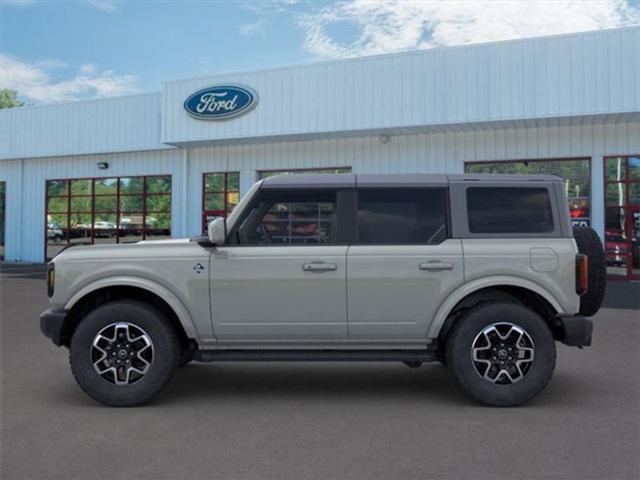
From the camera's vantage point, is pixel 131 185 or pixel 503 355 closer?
pixel 503 355

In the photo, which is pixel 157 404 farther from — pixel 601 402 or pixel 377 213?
pixel 601 402

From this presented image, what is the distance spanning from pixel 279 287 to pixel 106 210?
Answer: 2003 centimetres

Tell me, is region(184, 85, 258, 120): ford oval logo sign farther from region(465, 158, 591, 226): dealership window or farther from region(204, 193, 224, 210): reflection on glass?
region(465, 158, 591, 226): dealership window

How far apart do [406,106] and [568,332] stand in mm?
12507

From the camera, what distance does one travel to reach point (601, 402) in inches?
199

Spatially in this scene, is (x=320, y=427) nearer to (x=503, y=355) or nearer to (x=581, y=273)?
(x=503, y=355)

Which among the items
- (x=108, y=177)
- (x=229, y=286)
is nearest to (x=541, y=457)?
(x=229, y=286)

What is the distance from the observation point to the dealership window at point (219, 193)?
20406mm

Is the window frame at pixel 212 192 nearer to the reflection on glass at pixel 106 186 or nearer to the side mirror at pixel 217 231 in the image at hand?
the reflection on glass at pixel 106 186

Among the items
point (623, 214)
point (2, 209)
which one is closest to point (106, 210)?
point (2, 209)

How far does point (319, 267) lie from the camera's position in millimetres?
4883

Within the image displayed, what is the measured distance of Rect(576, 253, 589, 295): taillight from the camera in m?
4.88

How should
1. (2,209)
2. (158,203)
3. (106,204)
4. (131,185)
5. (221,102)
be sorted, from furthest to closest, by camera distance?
(2,209), (106,204), (131,185), (158,203), (221,102)

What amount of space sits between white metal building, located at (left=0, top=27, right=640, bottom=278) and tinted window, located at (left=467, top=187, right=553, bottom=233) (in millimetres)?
11076
